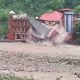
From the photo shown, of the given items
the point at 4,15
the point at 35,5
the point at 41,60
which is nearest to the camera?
the point at 41,60

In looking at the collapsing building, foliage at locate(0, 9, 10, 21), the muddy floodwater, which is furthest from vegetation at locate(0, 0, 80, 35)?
the muddy floodwater

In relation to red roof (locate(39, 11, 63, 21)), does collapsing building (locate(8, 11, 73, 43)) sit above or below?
below

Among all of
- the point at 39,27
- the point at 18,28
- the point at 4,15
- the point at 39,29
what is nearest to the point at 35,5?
the point at 4,15

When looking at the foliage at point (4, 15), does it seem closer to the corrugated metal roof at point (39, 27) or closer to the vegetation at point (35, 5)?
the vegetation at point (35, 5)

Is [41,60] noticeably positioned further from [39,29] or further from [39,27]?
[39,27]

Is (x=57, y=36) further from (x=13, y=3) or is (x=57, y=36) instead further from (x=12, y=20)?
(x=13, y=3)

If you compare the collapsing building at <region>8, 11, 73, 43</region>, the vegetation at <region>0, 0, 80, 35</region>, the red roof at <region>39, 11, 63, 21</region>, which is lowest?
the collapsing building at <region>8, 11, 73, 43</region>

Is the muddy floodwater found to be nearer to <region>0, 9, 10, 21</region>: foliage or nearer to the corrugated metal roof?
the corrugated metal roof

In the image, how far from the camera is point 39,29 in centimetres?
3219

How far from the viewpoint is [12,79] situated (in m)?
18.0

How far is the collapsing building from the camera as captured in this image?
31766 millimetres

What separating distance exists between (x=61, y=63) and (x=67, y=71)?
238 cm

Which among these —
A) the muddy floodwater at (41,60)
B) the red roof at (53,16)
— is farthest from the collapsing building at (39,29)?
the muddy floodwater at (41,60)

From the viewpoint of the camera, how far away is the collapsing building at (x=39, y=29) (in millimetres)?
31766
